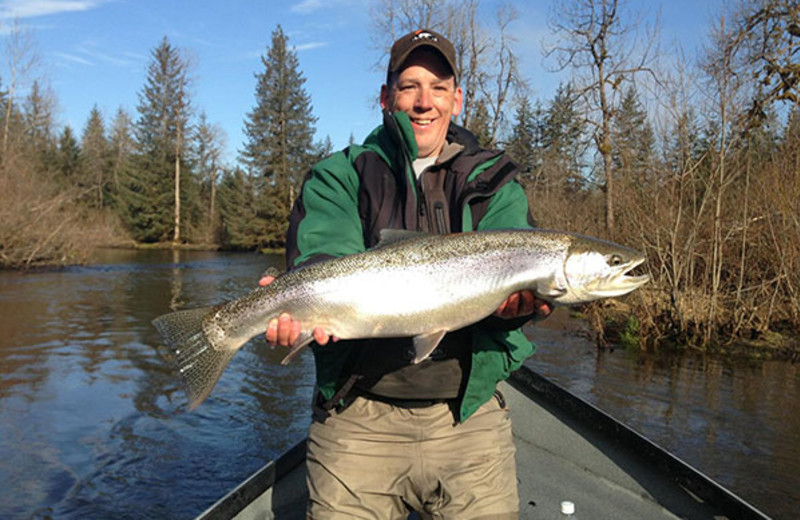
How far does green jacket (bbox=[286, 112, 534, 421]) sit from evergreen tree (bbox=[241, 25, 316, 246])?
1888 inches

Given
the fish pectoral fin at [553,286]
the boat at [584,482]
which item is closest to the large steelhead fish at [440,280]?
the fish pectoral fin at [553,286]

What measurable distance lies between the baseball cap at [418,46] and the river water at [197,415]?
5.19 metres

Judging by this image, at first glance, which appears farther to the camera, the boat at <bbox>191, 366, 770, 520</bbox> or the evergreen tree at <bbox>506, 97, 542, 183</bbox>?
the evergreen tree at <bbox>506, 97, 542, 183</bbox>

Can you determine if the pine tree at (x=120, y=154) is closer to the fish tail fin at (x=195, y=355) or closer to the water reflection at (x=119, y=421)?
the water reflection at (x=119, y=421)

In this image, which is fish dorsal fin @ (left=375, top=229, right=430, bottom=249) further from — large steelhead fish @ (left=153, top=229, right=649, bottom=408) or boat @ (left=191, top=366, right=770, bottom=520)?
boat @ (left=191, top=366, right=770, bottom=520)

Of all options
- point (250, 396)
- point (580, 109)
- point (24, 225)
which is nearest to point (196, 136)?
point (24, 225)

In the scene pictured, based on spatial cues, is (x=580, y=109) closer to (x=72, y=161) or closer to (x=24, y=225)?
(x=24, y=225)

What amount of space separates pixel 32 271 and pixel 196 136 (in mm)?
32047

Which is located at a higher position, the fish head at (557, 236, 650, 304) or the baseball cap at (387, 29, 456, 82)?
the baseball cap at (387, 29, 456, 82)

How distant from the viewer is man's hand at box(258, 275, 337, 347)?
2.71 metres

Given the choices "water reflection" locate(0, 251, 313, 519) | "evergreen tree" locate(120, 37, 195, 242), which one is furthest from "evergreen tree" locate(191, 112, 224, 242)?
"water reflection" locate(0, 251, 313, 519)

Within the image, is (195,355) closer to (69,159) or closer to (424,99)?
(424,99)

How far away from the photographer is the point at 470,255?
2.74m

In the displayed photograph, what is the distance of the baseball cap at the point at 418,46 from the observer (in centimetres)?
320
